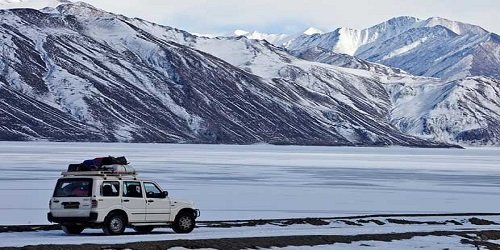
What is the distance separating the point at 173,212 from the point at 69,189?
3941 millimetres

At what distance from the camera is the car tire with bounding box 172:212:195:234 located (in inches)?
1264

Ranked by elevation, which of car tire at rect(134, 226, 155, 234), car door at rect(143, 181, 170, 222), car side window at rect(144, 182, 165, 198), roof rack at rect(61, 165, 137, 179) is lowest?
car tire at rect(134, 226, 155, 234)

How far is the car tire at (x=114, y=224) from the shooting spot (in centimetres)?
3008

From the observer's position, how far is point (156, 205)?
31.5 m

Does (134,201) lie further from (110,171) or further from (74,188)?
(74,188)

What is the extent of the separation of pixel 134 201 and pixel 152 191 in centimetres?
119

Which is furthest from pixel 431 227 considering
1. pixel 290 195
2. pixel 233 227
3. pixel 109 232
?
pixel 290 195

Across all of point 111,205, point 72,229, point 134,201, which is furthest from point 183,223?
point 72,229

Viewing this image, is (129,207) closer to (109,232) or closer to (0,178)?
(109,232)

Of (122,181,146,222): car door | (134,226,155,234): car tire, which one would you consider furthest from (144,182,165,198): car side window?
(134,226,155,234): car tire

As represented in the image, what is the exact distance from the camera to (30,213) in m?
41.8

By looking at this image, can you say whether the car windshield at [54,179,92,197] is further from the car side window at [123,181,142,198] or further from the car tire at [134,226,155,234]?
the car tire at [134,226,155,234]

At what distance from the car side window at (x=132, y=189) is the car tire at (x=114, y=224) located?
2.57 ft

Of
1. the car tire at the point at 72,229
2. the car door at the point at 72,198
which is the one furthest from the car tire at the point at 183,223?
the car door at the point at 72,198
